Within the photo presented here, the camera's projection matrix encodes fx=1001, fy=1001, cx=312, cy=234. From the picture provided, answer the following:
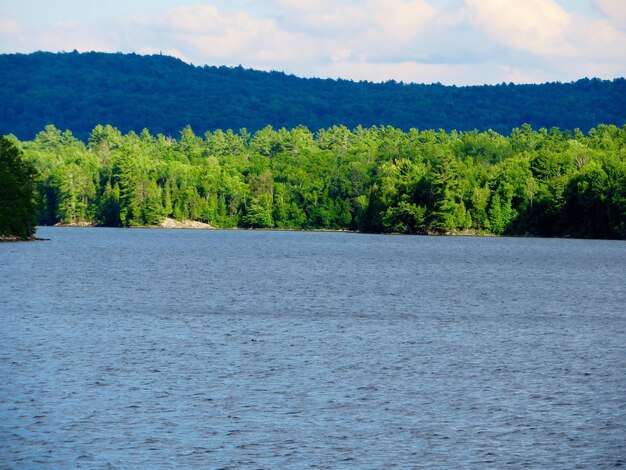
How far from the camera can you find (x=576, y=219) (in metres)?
162

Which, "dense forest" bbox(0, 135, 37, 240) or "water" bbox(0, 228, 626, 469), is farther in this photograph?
"dense forest" bbox(0, 135, 37, 240)

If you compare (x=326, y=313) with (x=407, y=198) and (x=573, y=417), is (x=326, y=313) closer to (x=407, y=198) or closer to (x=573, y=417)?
(x=573, y=417)

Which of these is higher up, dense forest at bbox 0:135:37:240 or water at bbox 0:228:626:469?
dense forest at bbox 0:135:37:240

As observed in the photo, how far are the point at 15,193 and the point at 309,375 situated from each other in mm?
89600

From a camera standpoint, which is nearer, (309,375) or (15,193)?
→ (309,375)

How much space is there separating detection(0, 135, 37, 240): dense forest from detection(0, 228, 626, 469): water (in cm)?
4402

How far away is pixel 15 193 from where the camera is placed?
118 m

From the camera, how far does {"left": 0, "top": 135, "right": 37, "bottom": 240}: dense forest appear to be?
383ft

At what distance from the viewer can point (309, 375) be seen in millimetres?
35812

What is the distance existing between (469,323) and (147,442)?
28711mm

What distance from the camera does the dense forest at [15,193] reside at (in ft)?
383

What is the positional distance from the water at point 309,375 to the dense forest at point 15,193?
4402 centimetres

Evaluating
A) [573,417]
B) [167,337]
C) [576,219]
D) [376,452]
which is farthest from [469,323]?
[576,219]

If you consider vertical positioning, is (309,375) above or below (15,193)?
below
